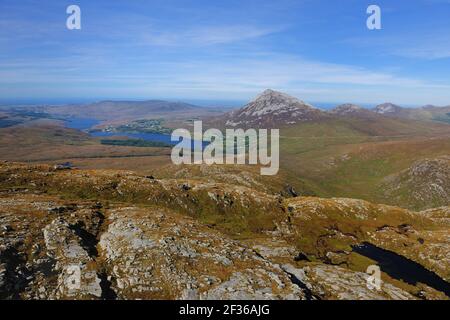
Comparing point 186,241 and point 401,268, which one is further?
point 401,268

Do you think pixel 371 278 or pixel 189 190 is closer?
pixel 371 278

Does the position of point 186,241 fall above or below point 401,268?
above

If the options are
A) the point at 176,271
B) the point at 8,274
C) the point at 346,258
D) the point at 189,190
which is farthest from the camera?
the point at 189,190

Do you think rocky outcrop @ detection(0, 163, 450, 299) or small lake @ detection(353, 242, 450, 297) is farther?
small lake @ detection(353, 242, 450, 297)

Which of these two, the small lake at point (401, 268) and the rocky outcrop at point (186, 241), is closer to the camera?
the rocky outcrop at point (186, 241)

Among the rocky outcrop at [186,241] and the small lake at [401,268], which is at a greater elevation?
the rocky outcrop at [186,241]

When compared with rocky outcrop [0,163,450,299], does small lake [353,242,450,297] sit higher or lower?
lower
